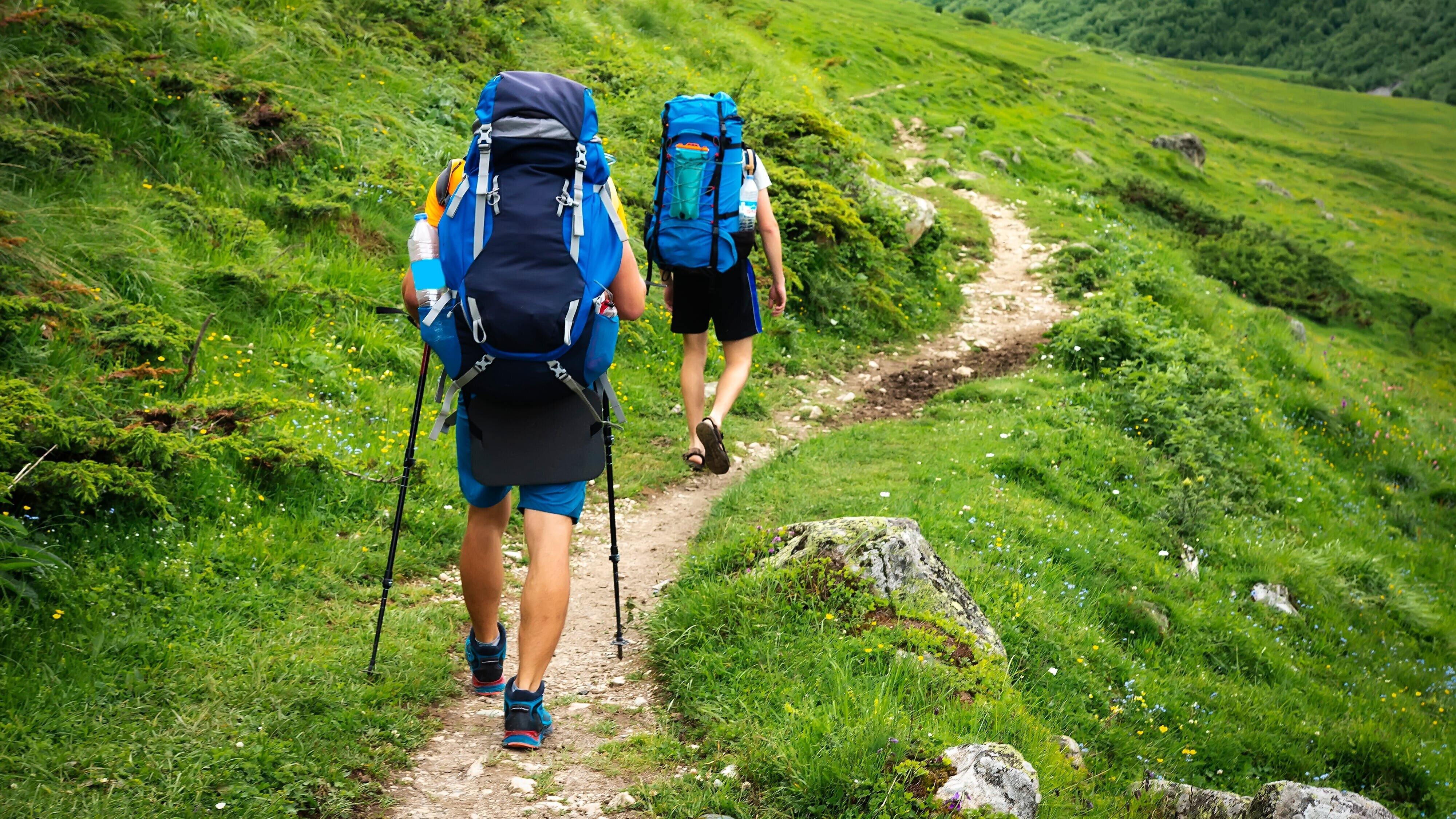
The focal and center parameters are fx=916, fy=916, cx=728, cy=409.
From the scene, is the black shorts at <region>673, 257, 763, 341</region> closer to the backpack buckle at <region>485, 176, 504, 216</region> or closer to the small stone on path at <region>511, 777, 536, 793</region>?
the backpack buckle at <region>485, 176, 504, 216</region>

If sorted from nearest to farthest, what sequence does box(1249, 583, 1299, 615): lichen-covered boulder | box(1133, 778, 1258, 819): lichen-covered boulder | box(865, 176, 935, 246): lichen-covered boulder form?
box(1133, 778, 1258, 819): lichen-covered boulder
box(1249, 583, 1299, 615): lichen-covered boulder
box(865, 176, 935, 246): lichen-covered boulder

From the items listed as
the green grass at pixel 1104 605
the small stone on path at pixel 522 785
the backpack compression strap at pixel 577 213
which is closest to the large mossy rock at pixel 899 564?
the green grass at pixel 1104 605

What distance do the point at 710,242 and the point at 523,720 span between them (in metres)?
4.01

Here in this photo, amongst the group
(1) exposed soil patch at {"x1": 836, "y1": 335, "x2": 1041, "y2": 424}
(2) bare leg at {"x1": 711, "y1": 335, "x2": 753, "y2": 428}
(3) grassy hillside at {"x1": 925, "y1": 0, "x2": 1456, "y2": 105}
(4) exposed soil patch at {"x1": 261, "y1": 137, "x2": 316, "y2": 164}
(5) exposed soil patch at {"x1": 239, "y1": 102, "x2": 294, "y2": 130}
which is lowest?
(1) exposed soil patch at {"x1": 836, "y1": 335, "x2": 1041, "y2": 424}

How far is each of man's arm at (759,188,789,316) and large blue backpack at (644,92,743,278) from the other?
1.07ft

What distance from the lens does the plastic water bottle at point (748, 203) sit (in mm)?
7074

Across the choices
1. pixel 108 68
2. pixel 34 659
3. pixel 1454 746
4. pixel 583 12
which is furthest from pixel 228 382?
pixel 583 12

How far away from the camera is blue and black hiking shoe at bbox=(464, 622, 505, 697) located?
4758 millimetres

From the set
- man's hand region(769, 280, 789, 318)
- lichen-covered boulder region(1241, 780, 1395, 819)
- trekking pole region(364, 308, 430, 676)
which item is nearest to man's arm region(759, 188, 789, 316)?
man's hand region(769, 280, 789, 318)

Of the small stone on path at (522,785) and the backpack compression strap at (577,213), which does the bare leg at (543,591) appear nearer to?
the small stone on path at (522,785)

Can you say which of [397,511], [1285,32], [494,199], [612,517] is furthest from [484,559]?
[1285,32]

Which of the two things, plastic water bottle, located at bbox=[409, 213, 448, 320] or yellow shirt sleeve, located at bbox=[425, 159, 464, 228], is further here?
yellow shirt sleeve, located at bbox=[425, 159, 464, 228]

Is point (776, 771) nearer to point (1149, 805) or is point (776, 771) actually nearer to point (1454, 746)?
point (1149, 805)

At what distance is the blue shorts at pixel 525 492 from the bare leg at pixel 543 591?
39 millimetres
